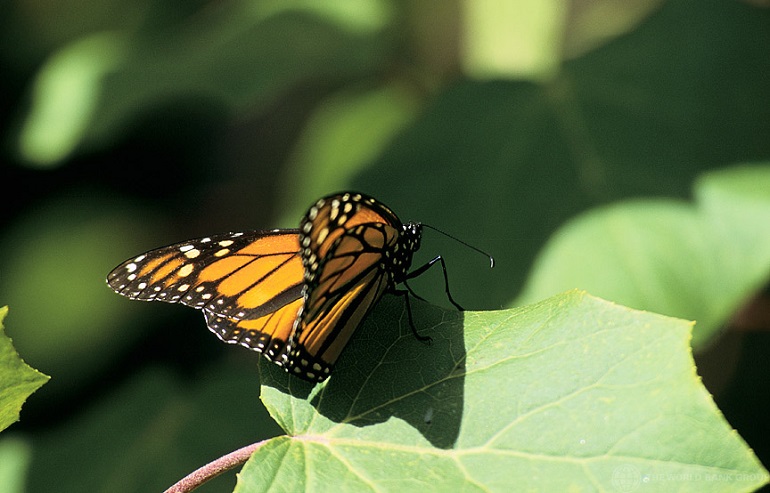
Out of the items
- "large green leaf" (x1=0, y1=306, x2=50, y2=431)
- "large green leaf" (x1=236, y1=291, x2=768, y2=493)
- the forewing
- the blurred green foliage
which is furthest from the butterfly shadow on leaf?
the blurred green foliage

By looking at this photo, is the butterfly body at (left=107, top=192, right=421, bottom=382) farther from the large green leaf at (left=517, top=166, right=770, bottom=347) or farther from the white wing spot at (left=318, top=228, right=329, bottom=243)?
the large green leaf at (left=517, top=166, right=770, bottom=347)

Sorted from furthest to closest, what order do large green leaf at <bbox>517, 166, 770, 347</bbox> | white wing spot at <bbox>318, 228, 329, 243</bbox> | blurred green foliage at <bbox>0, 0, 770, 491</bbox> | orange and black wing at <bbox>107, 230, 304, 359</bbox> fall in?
blurred green foliage at <bbox>0, 0, 770, 491</bbox> → large green leaf at <bbox>517, 166, 770, 347</bbox> → orange and black wing at <bbox>107, 230, 304, 359</bbox> → white wing spot at <bbox>318, 228, 329, 243</bbox>

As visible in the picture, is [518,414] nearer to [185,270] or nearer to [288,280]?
[288,280]

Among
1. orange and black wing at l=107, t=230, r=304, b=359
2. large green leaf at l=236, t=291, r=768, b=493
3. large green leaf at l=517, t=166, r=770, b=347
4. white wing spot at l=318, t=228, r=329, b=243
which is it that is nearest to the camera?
large green leaf at l=236, t=291, r=768, b=493

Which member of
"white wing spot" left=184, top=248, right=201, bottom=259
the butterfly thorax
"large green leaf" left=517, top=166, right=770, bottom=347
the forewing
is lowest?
"large green leaf" left=517, top=166, right=770, bottom=347

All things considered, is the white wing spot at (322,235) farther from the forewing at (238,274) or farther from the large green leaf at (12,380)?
the large green leaf at (12,380)

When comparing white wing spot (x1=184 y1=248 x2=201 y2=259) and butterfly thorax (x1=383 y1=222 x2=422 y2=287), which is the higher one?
white wing spot (x1=184 y1=248 x2=201 y2=259)
